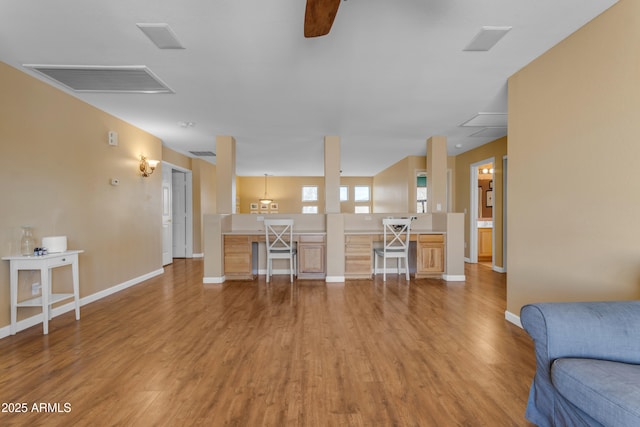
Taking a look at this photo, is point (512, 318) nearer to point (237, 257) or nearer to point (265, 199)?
point (237, 257)

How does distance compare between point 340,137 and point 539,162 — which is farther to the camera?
point 340,137

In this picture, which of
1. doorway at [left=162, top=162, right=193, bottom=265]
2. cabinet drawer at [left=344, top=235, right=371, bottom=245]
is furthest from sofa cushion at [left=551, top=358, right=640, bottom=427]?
doorway at [left=162, top=162, right=193, bottom=265]

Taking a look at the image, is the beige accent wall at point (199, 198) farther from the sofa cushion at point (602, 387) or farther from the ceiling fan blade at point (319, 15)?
the sofa cushion at point (602, 387)

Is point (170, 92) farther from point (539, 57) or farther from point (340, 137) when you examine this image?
point (539, 57)

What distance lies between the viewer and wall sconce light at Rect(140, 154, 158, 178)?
190 inches

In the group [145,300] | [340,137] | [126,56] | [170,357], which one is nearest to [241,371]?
[170,357]

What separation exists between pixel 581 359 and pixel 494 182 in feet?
16.6

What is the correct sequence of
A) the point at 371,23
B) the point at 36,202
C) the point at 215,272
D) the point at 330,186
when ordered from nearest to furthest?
the point at 371,23
the point at 36,202
the point at 215,272
the point at 330,186

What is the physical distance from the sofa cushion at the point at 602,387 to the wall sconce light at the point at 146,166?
5449mm

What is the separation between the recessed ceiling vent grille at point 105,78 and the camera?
2793 millimetres

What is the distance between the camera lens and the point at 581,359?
50.4 inches

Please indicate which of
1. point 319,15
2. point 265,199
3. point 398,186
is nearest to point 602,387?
point 319,15

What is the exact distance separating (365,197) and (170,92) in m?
8.58

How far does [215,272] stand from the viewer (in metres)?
4.82
